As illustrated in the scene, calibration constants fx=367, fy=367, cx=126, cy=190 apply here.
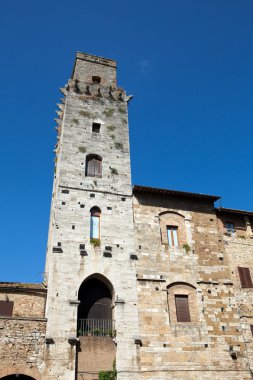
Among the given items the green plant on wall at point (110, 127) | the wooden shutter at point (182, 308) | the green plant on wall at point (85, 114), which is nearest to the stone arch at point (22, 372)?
the wooden shutter at point (182, 308)

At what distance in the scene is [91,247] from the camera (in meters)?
17.7

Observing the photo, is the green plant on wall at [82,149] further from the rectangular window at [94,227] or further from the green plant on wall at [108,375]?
the green plant on wall at [108,375]

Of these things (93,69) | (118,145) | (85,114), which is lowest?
(118,145)

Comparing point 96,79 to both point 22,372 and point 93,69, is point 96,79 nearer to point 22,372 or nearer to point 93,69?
point 93,69

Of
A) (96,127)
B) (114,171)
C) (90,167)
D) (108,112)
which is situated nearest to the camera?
(90,167)

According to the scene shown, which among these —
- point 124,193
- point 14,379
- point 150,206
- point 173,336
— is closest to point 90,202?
point 124,193

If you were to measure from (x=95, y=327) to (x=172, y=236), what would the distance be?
20.2ft

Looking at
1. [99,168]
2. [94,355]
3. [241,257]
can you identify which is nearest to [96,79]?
[99,168]

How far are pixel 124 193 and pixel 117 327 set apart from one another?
7.00 m

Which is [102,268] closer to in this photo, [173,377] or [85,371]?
[85,371]

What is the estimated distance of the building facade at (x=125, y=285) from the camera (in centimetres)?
1539

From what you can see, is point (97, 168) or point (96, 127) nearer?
point (97, 168)

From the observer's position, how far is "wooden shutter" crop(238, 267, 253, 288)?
1902 centimetres

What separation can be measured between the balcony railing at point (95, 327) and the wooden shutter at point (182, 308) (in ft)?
10.5
